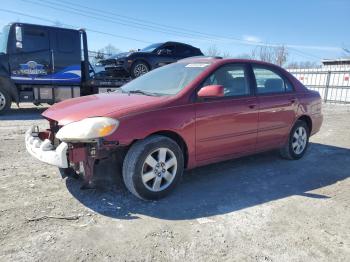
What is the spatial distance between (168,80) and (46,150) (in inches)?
68.6

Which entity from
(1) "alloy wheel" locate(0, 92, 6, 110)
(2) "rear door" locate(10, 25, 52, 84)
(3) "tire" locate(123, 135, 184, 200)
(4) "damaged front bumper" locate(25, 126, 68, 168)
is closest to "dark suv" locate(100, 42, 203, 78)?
(2) "rear door" locate(10, 25, 52, 84)

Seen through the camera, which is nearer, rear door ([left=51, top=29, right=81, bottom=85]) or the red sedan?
the red sedan

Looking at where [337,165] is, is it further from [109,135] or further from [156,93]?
[109,135]

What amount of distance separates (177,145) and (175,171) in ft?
1.00

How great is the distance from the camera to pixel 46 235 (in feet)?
9.35

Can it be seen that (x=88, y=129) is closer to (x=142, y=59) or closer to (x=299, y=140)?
(x=299, y=140)

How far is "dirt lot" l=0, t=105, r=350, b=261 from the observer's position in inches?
106

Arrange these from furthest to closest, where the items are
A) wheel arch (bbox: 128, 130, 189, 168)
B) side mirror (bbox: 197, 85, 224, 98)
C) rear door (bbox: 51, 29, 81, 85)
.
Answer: rear door (bbox: 51, 29, 81, 85)
side mirror (bbox: 197, 85, 224, 98)
wheel arch (bbox: 128, 130, 189, 168)

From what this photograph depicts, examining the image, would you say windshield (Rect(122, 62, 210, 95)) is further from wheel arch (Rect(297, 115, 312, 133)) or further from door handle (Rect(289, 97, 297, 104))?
wheel arch (Rect(297, 115, 312, 133))

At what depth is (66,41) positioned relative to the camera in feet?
33.8

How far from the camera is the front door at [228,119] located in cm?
395

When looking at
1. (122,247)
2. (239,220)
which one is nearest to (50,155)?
(122,247)

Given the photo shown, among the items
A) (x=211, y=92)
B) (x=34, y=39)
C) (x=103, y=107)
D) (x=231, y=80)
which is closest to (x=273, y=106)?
(x=231, y=80)

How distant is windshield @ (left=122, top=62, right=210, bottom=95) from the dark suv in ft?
21.7
